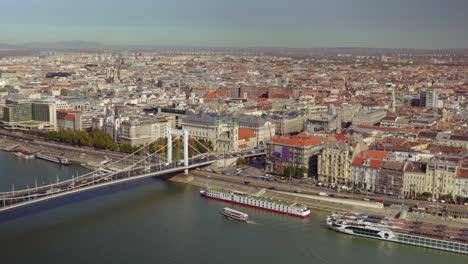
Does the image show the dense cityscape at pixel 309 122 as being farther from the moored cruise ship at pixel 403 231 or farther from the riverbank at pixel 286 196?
the moored cruise ship at pixel 403 231

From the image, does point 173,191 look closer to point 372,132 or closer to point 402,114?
point 372,132

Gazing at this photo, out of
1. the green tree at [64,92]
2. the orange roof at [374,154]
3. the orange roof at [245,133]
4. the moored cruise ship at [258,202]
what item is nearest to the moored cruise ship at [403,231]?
the moored cruise ship at [258,202]

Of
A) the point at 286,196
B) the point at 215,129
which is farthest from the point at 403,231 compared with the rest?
the point at 215,129

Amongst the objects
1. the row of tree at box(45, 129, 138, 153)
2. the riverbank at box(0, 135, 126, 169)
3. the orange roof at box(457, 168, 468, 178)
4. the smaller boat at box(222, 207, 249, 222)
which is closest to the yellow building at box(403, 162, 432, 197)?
the orange roof at box(457, 168, 468, 178)

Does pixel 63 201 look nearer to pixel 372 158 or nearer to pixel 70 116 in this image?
pixel 372 158

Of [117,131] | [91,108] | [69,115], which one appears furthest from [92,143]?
[91,108]

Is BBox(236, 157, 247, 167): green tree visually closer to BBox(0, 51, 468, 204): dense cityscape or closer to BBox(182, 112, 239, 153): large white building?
BBox(0, 51, 468, 204): dense cityscape

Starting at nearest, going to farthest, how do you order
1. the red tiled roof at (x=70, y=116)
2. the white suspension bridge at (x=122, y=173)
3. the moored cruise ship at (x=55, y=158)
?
1. the white suspension bridge at (x=122, y=173)
2. the moored cruise ship at (x=55, y=158)
3. the red tiled roof at (x=70, y=116)
